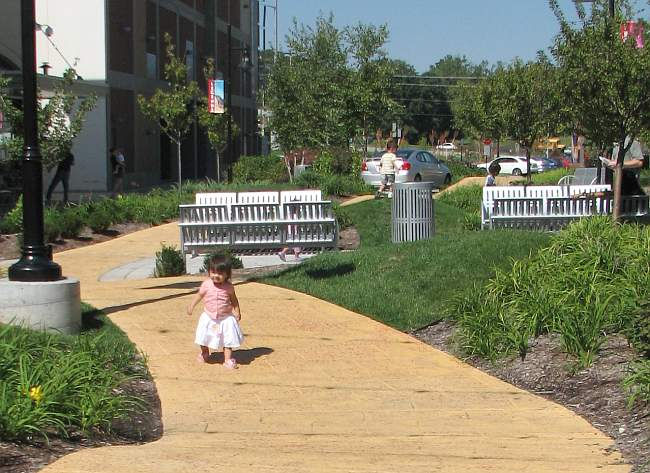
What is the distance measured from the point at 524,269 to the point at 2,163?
662 inches

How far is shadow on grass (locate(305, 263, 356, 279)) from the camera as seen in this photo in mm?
11766

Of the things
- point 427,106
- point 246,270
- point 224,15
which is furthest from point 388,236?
point 427,106

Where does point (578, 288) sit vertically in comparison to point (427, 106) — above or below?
below

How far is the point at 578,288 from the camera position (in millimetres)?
8703

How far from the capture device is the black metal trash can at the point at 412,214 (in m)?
13.8

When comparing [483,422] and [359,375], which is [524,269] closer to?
[359,375]

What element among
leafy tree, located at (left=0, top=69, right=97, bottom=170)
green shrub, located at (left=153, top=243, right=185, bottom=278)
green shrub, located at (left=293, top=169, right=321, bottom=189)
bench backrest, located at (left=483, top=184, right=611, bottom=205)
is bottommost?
green shrub, located at (left=153, top=243, right=185, bottom=278)

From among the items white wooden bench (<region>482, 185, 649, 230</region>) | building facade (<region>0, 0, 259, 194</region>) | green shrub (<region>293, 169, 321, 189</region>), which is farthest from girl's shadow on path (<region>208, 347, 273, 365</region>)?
building facade (<region>0, 0, 259, 194</region>)

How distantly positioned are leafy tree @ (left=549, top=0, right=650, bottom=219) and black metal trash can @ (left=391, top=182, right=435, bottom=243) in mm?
2384

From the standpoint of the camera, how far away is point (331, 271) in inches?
469

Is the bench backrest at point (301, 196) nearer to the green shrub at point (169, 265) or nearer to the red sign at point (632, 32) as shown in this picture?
the green shrub at point (169, 265)

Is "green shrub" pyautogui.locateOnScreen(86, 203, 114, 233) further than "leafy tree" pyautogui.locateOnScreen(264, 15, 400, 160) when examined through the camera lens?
No

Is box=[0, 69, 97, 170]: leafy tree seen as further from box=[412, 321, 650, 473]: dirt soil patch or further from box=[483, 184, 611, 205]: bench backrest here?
box=[412, 321, 650, 473]: dirt soil patch

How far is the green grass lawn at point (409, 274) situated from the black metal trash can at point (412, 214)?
114 centimetres
